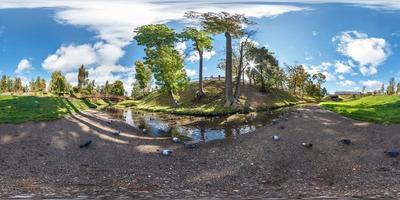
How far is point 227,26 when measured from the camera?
64625 millimetres

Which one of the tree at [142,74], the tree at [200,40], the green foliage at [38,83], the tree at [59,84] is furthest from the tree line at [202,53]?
the green foliage at [38,83]

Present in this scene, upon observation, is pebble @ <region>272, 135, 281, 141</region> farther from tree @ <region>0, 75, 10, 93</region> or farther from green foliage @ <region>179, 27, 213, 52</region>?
tree @ <region>0, 75, 10, 93</region>

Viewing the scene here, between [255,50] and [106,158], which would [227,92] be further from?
[106,158]

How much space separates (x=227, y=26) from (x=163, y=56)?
39.0 ft

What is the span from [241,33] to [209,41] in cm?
874

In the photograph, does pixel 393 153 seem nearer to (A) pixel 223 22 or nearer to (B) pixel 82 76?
(A) pixel 223 22

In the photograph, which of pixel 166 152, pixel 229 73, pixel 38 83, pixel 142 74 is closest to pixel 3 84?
pixel 38 83

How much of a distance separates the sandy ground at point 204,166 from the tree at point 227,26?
120 ft

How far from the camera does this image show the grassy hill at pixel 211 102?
Result: 6194 centimetres

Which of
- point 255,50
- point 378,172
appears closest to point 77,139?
point 378,172

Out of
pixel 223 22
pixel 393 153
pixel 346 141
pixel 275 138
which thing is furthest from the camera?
pixel 223 22

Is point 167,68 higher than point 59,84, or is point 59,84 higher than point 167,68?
point 167,68

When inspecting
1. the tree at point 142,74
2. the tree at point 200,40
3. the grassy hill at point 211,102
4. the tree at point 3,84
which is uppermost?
the tree at point 200,40

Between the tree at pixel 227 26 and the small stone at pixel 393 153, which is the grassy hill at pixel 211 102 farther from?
the small stone at pixel 393 153
